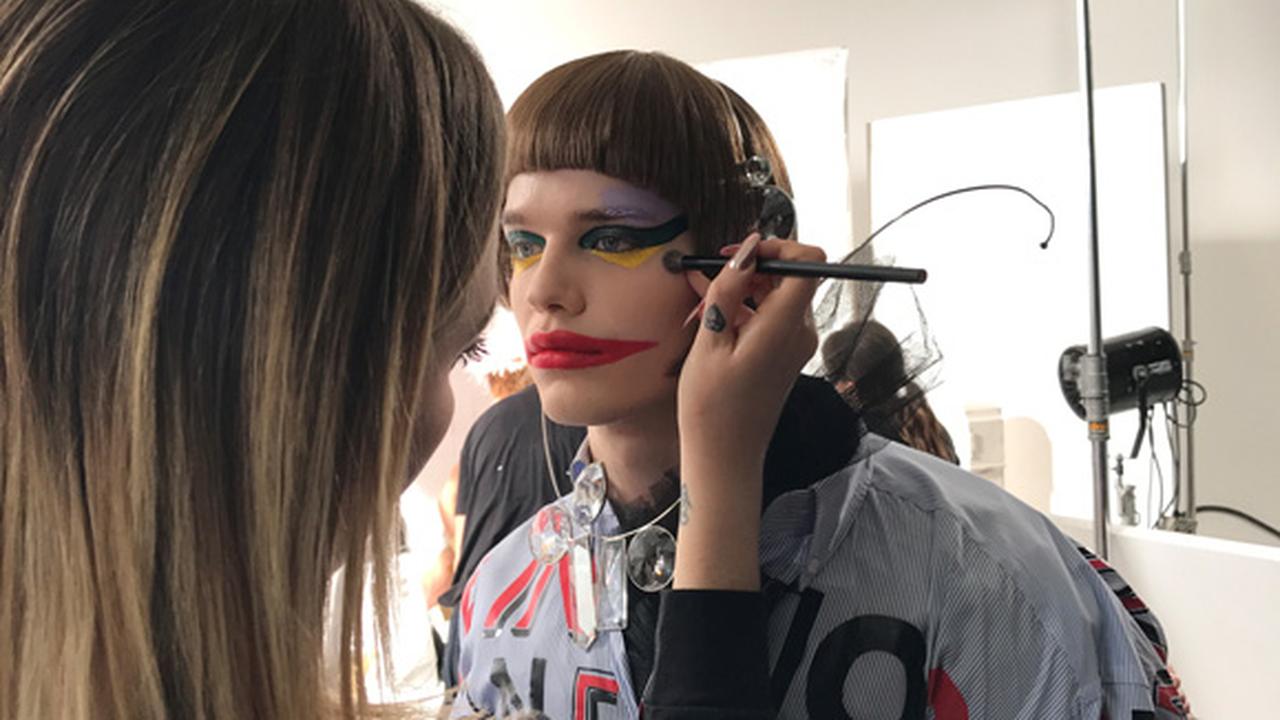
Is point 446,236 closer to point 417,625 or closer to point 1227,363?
point 417,625

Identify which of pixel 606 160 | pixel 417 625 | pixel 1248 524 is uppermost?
pixel 606 160

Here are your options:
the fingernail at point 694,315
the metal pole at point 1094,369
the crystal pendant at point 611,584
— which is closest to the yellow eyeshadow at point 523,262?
the fingernail at point 694,315

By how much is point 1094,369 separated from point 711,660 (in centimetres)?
120

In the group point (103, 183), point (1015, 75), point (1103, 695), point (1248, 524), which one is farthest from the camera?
point (1015, 75)

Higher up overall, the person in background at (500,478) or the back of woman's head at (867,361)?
the back of woman's head at (867,361)

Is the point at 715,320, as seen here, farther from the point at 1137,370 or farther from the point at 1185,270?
the point at 1185,270

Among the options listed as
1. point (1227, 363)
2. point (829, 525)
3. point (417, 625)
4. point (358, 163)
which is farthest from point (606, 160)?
point (1227, 363)

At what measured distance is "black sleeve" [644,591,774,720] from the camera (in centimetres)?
73

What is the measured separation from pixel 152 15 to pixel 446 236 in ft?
0.55

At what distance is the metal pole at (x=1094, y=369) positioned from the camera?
171cm

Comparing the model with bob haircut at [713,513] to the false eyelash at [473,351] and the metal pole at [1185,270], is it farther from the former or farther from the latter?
the metal pole at [1185,270]

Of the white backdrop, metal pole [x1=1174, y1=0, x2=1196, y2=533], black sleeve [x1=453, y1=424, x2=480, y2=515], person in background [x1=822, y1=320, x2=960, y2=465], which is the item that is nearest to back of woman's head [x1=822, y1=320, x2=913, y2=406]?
person in background [x1=822, y1=320, x2=960, y2=465]

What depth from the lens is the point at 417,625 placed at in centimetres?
233

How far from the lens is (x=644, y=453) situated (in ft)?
3.15
